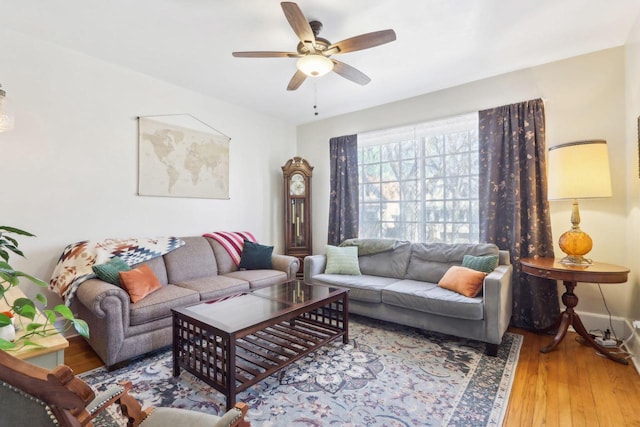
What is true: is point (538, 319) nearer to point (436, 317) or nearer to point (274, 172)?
point (436, 317)

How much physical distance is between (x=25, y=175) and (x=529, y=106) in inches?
182

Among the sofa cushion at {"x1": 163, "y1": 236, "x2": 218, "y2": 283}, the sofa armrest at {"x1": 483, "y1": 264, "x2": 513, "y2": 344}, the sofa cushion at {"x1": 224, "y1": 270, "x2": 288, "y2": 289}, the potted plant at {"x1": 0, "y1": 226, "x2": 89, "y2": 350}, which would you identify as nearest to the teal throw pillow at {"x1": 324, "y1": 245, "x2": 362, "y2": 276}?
the sofa cushion at {"x1": 224, "y1": 270, "x2": 288, "y2": 289}

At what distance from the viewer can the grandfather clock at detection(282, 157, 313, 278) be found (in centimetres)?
440

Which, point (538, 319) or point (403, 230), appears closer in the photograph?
point (538, 319)

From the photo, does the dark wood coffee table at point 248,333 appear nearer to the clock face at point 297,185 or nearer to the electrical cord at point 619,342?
the clock face at point 297,185

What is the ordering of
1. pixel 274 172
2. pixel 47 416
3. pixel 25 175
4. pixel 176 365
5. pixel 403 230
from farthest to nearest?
1. pixel 274 172
2. pixel 403 230
3. pixel 25 175
4. pixel 176 365
5. pixel 47 416

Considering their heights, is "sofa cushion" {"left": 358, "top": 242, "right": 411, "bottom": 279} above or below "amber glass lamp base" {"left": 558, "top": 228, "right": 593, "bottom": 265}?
below

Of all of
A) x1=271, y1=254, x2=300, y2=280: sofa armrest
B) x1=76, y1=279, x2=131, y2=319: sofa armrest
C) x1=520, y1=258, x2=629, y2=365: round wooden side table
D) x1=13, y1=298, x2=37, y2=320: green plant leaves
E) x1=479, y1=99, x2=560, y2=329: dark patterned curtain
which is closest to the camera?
Result: x1=13, y1=298, x2=37, y2=320: green plant leaves

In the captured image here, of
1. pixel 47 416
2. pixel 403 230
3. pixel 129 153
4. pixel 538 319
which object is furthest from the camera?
pixel 403 230

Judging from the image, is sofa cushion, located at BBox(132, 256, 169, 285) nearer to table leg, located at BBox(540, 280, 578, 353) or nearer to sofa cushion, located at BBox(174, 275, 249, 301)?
sofa cushion, located at BBox(174, 275, 249, 301)

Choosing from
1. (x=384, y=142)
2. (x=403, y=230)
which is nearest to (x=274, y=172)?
(x=384, y=142)

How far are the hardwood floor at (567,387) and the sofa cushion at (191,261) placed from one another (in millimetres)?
910

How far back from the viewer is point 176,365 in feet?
6.72

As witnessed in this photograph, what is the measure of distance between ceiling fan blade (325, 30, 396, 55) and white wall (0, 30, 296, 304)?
87.3 inches
